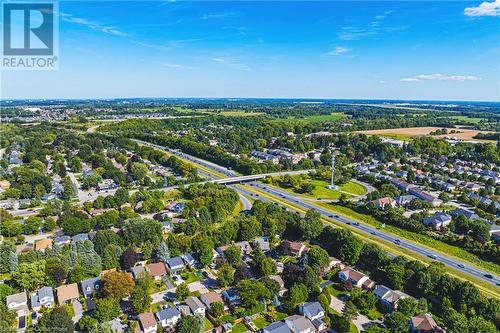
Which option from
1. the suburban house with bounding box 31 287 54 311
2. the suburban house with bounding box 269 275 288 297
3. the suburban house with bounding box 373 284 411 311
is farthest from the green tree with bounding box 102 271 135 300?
the suburban house with bounding box 373 284 411 311

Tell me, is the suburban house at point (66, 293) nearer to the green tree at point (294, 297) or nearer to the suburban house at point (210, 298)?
the suburban house at point (210, 298)

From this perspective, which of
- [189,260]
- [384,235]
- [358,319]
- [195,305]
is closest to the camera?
[358,319]

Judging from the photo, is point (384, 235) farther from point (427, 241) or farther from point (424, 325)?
point (424, 325)

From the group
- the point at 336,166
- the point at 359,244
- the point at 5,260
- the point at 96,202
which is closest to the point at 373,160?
the point at 336,166

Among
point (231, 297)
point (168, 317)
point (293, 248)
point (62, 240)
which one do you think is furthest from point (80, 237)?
point (293, 248)

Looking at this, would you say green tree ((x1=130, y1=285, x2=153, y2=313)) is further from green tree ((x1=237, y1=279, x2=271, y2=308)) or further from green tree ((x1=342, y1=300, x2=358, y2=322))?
green tree ((x1=342, y1=300, x2=358, y2=322))

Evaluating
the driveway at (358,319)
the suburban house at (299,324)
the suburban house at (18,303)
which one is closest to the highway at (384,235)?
the driveway at (358,319)
